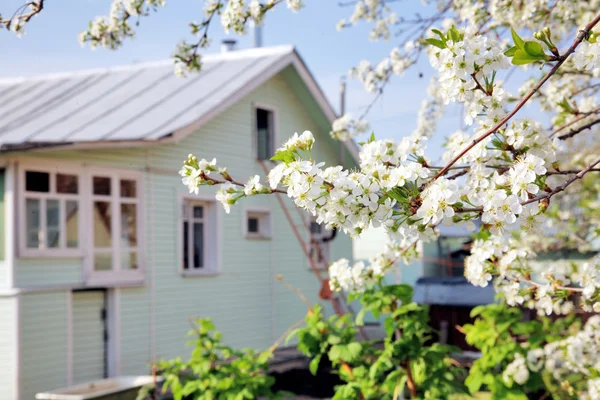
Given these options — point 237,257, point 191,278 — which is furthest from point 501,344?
point 237,257

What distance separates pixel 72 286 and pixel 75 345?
2.43 ft

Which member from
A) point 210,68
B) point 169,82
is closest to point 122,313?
point 169,82

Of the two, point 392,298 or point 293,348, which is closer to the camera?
point 392,298

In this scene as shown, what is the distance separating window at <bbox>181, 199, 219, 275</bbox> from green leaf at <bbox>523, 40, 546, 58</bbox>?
35.2 ft

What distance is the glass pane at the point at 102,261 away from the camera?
35.7ft

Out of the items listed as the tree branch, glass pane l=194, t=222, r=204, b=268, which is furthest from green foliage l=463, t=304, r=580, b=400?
glass pane l=194, t=222, r=204, b=268

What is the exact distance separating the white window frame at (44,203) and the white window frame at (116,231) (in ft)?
0.40

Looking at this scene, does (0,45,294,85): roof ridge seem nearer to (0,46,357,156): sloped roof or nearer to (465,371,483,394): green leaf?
(0,46,357,156): sloped roof

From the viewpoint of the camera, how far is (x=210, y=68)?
1455 cm

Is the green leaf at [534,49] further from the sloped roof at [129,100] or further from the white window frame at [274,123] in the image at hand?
the white window frame at [274,123]

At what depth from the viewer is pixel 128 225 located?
37.7 feet

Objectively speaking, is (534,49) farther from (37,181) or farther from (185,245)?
(185,245)

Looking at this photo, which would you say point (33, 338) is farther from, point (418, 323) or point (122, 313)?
point (418, 323)

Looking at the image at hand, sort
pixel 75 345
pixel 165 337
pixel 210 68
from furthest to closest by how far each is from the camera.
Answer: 1. pixel 210 68
2. pixel 165 337
3. pixel 75 345
